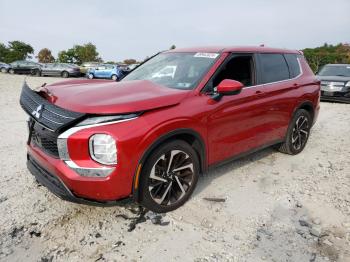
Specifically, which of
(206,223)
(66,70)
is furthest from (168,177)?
(66,70)

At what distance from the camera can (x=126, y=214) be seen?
3457mm

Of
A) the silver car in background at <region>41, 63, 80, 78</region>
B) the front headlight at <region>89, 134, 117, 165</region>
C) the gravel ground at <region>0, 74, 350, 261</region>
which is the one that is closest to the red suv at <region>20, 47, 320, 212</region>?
the front headlight at <region>89, 134, 117, 165</region>

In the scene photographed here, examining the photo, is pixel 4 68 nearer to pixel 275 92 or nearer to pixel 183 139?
pixel 275 92

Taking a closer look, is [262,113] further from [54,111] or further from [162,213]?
[54,111]

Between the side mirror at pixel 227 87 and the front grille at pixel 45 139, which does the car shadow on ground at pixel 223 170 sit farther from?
the front grille at pixel 45 139

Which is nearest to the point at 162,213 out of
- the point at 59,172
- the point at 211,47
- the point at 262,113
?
the point at 59,172

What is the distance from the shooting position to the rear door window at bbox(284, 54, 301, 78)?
5.23 meters

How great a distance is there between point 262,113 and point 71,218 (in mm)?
2751

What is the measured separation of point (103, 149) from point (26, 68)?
31827mm

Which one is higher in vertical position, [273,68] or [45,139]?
[273,68]

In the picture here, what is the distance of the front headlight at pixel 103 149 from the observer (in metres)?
2.84

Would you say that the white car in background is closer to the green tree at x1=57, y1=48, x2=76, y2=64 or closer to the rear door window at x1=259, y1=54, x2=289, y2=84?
the rear door window at x1=259, y1=54, x2=289, y2=84

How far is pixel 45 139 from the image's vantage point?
3.14 m

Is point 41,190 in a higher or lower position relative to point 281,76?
lower
